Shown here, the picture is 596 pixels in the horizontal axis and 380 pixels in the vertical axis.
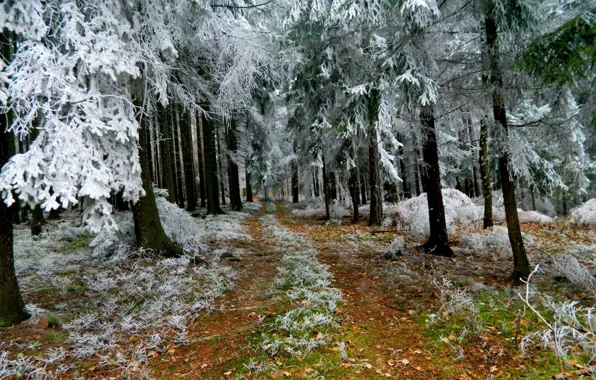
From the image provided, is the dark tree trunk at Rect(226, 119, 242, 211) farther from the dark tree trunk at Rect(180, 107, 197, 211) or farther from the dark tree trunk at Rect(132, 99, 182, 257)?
the dark tree trunk at Rect(132, 99, 182, 257)

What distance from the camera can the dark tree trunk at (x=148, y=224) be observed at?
7.71 meters

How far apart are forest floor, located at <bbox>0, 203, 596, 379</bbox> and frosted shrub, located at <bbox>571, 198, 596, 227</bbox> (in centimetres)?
594

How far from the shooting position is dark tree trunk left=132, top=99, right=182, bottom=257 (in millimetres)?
7707

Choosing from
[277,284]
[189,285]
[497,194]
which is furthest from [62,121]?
[497,194]

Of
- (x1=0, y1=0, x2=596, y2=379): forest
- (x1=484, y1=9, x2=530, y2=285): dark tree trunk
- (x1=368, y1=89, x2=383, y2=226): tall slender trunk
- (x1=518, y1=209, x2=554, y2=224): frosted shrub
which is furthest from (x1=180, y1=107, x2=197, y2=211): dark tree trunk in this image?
(x1=518, y1=209, x2=554, y2=224): frosted shrub

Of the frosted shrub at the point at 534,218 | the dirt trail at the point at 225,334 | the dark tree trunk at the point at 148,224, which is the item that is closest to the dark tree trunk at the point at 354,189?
the frosted shrub at the point at 534,218

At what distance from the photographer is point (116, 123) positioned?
4504mm

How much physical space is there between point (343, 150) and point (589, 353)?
474 inches

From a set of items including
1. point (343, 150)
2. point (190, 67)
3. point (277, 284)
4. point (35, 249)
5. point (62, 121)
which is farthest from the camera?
point (343, 150)

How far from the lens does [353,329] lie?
4.64 metres

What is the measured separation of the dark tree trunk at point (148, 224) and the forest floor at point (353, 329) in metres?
1.63

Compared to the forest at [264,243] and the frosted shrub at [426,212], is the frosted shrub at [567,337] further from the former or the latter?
the frosted shrub at [426,212]

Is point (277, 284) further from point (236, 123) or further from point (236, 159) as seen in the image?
point (236, 123)

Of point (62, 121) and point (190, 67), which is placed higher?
point (190, 67)
